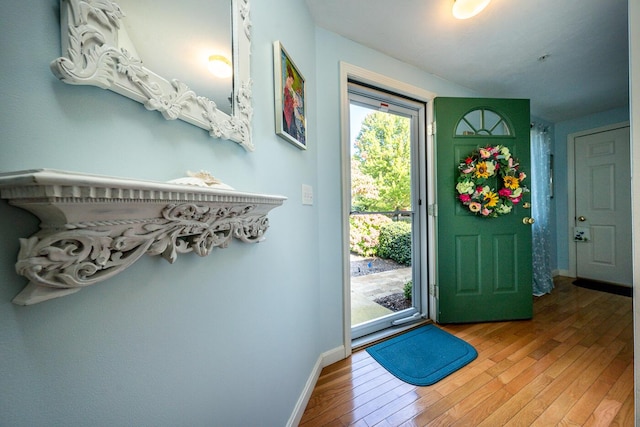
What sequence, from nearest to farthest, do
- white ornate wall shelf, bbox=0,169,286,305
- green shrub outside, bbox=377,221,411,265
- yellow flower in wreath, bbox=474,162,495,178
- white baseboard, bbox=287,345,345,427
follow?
white ornate wall shelf, bbox=0,169,286,305
white baseboard, bbox=287,345,345,427
yellow flower in wreath, bbox=474,162,495,178
green shrub outside, bbox=377,221,411,265

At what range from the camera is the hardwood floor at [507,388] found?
1163 mm

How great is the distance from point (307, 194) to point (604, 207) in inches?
169

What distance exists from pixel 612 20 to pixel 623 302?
2.86 m

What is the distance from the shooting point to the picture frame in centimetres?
98

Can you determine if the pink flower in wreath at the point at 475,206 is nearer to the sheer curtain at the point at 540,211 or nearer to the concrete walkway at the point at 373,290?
the concrete walkway at the point at 373,290

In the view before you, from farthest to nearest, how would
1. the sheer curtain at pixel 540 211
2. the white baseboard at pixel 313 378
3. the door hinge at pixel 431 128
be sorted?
the sheer curtain at pixel 540 211 < the door hinge at pixel 431 128 < the white baseboard at pixel 313 378

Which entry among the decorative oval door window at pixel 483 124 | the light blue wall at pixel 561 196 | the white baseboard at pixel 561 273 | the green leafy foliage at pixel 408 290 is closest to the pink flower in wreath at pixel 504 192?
the decorative oval door window at pixel 483 124

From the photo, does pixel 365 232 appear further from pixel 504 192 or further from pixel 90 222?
pixel 90 222

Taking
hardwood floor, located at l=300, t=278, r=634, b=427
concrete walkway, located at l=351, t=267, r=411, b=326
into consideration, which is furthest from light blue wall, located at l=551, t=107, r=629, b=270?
concrete walkway, located at l=351, t=267, r=411, b=326

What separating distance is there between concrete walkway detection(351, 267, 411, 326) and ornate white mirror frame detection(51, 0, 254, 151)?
6.19 feet

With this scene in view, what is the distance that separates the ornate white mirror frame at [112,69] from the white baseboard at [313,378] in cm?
134

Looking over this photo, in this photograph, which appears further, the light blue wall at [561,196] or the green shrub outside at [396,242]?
the light blue wall at [561,196]

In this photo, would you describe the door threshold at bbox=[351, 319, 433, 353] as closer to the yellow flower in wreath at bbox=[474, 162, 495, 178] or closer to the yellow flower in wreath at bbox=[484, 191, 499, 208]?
the yellow flower in wreath at bbox=[484, 191, 499, 208]

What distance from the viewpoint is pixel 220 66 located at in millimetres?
658
